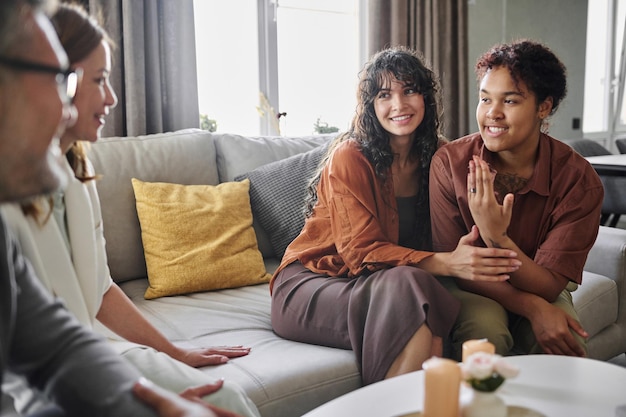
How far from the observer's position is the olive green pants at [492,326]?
1582mm

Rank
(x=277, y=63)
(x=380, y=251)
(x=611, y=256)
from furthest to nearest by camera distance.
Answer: (x=277, y=63)
(x=611, y=256)
(x=380, y=251)

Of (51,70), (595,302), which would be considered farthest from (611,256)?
(51,70)

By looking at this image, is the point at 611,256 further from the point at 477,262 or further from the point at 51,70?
the point at 51,70

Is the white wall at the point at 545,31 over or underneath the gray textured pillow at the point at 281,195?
over

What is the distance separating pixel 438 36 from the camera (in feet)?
12.0

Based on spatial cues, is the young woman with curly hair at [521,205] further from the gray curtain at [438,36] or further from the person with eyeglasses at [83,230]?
the gray curtain at [438,36]

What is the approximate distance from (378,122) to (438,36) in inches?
80.9

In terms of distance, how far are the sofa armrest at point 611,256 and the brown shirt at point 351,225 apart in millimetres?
821

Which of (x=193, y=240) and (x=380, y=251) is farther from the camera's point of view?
(x=193, y=240)

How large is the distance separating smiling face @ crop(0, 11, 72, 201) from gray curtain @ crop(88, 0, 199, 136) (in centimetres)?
199

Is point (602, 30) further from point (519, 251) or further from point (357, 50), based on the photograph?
point (519, 251)

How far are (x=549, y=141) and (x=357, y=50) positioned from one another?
6.88 ft

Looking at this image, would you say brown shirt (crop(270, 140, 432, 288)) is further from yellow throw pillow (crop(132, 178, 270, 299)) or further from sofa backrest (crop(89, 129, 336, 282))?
sofa backrest (crop(89, 129, 336, 282))

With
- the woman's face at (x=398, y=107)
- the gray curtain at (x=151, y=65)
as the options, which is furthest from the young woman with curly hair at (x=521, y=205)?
the gray curtain at (x=151, y=65)
